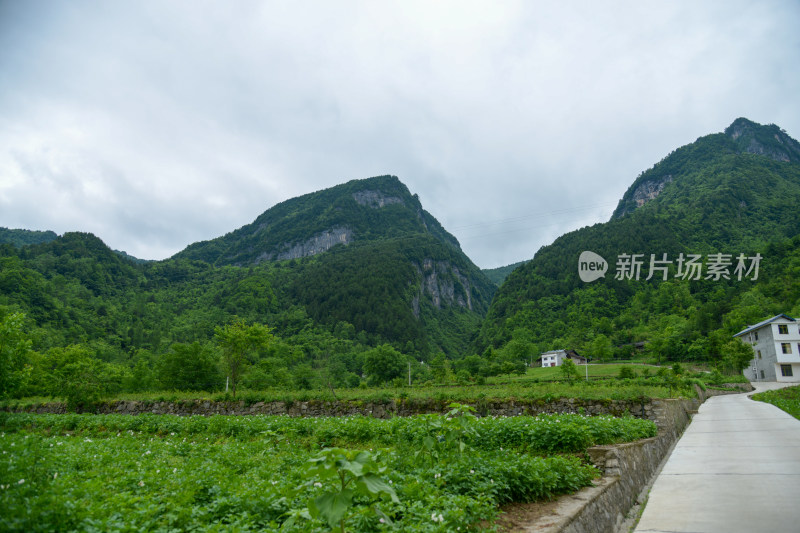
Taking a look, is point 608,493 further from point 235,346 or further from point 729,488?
point 235,346

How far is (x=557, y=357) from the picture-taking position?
79.9 metres

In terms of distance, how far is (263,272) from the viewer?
134 m

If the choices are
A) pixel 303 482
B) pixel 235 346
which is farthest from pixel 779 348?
pixel 303 482

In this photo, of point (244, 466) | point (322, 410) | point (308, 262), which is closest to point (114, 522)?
point (244, 466)

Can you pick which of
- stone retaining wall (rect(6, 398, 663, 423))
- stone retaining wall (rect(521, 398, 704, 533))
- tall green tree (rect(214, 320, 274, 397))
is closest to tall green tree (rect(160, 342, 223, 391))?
tall green tree (rect(214, 320, 274, 397))

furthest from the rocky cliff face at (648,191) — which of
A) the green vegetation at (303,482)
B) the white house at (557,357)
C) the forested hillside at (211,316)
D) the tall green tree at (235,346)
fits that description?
the green vegetation at (303,482)

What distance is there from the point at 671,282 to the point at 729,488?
9160 cm

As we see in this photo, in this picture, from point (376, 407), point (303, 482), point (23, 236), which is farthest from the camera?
point (23, 236)

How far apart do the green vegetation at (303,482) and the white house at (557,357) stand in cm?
7546

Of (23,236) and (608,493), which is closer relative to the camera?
(608,493)

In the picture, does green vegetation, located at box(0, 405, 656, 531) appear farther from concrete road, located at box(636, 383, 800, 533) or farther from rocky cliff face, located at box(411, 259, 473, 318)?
rocky cliff face, located at box(411, 259, 473, 318)

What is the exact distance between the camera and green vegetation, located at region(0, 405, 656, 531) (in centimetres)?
260

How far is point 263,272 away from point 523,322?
273ft

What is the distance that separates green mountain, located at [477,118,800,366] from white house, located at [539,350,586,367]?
2.32m
